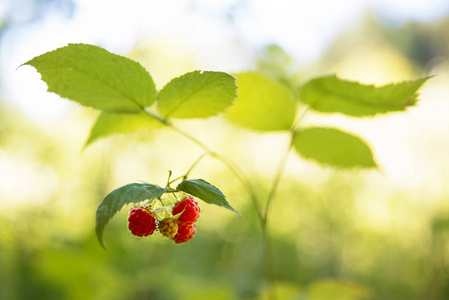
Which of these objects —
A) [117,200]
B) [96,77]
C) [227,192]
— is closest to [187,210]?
[117,200]

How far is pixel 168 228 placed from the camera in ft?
1.93

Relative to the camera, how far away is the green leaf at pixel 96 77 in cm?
60

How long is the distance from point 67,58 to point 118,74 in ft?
0.28

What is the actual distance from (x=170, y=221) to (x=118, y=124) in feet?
1.17

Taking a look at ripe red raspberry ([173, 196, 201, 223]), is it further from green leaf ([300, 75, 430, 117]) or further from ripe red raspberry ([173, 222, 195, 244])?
green leaf ([300, 75, 430, 117])

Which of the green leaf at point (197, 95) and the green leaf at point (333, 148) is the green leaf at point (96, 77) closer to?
the green leaf at point (197, 95)

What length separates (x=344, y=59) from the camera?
5.36 m

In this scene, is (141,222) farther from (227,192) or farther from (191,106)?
(227,192)

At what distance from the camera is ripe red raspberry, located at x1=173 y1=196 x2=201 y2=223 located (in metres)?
Result: 0.61

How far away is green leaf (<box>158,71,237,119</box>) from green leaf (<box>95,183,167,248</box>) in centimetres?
21

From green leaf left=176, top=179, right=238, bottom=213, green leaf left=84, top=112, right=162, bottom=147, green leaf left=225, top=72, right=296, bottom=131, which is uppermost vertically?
green leaf left=225, top=72, right=296, bottom=131

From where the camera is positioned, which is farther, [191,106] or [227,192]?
[227,192]

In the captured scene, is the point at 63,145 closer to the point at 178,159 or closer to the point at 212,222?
the point at 178,159

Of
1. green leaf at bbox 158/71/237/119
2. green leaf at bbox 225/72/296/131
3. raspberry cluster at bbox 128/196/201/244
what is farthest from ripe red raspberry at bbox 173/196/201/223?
green leaf at bbox 225/72/296/131
